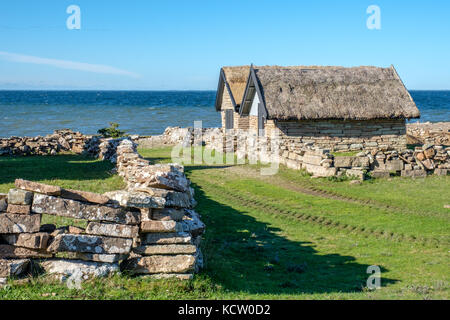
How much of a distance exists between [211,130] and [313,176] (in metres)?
17.6

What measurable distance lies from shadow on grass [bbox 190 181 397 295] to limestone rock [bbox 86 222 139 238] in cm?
156

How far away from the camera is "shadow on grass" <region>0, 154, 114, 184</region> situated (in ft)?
54.7

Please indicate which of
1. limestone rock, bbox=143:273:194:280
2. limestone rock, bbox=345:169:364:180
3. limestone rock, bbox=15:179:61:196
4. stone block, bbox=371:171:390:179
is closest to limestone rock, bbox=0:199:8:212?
limestone rock, bbox=15:179:61:196

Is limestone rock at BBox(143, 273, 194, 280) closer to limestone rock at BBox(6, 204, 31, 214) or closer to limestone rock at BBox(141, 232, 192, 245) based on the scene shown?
limestone rock at BBox(141, 232, 192, 245)

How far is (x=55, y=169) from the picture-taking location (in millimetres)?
18938

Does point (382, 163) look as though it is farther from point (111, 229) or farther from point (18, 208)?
point (18, 208)

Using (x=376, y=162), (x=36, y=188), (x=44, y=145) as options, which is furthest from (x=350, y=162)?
(x=44, y=145)

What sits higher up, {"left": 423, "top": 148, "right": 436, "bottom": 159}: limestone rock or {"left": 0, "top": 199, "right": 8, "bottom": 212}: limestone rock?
{"left": 0, "top": 199, "right": 8, "bottom": 212}: limestone rock

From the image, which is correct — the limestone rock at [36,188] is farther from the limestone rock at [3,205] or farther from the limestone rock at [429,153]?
the limestone rock at [429,153]

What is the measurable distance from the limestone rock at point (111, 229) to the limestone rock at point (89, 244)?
0.21 feet

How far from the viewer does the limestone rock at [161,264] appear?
663 centimetres

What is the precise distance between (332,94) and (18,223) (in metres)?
20.3

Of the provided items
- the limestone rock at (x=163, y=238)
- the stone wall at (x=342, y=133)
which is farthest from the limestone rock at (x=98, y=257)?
the stone wall at (x=342, y=133)
